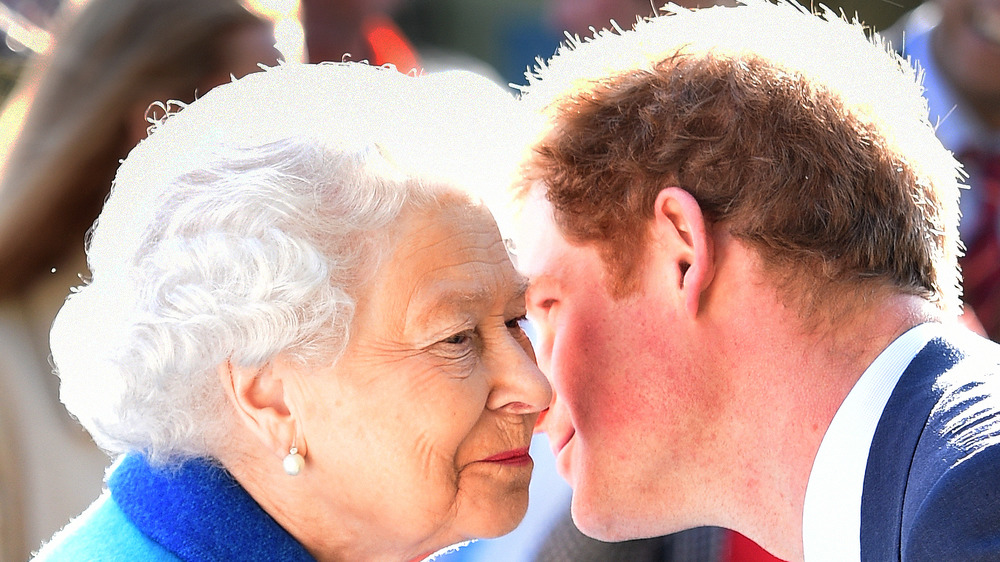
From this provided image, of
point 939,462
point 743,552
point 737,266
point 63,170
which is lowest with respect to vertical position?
point 743,552

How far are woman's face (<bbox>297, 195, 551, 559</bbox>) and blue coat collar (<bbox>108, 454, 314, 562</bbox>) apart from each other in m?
0.11

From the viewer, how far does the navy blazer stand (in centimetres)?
153

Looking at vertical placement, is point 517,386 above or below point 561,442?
above

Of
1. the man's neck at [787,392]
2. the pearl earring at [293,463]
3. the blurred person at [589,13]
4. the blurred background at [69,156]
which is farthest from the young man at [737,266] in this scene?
the blurred person at [589,13]

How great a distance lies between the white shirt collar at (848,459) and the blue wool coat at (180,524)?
0.87 meters

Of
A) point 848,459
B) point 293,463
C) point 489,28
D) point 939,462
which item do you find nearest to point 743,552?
point 848,459

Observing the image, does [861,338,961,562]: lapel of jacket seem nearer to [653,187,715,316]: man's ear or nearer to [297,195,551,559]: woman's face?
[653,187,715,316]: man's ear

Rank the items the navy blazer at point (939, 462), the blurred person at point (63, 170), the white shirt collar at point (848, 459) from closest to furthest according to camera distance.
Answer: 1. the navy blazer at point (939, 462)
2. the white shirt collar at point (848, 459)
3. the blurred person at point (63, 170)

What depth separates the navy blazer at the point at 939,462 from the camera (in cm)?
153

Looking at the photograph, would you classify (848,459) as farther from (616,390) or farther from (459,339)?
(459,339)

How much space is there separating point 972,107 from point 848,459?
1947mm

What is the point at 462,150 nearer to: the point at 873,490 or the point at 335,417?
the point at 335,417

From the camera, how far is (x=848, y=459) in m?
1.85

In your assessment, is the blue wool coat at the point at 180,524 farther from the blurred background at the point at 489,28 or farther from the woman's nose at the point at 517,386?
the blurred background at the point at 489,28
